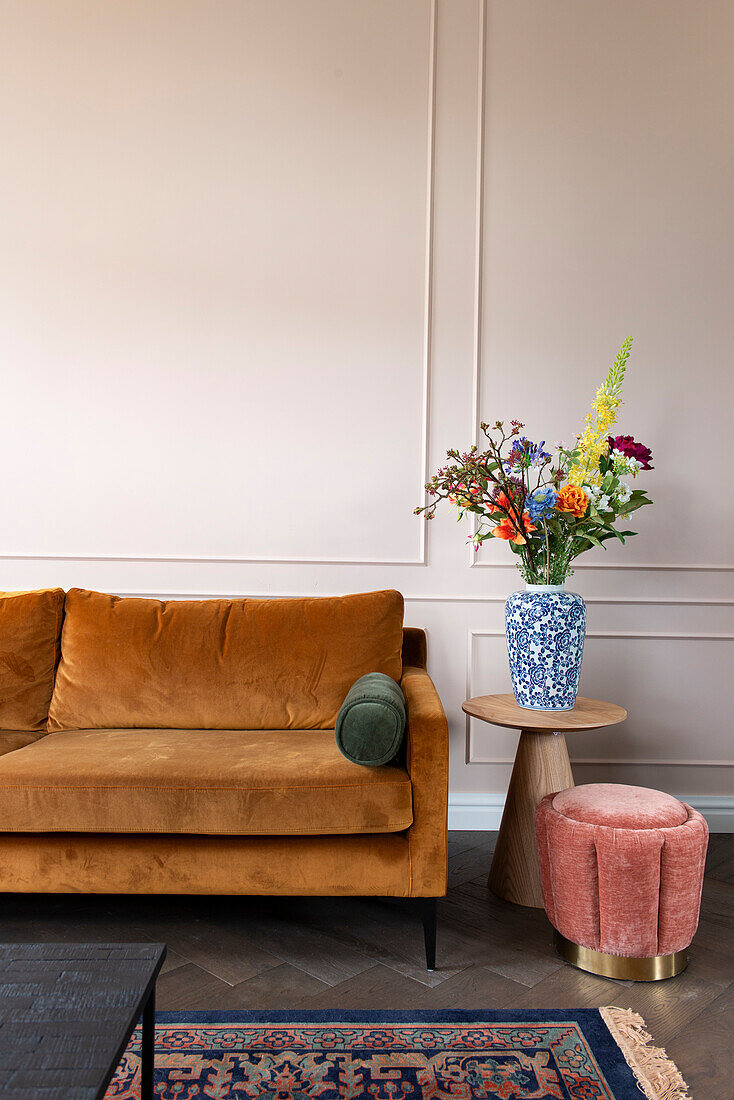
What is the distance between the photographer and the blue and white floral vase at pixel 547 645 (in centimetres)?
222

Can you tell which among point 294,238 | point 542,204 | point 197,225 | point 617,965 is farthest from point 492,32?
point 617,965

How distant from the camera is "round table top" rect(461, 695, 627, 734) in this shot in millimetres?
2117

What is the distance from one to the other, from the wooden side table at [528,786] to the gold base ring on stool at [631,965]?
0.37m

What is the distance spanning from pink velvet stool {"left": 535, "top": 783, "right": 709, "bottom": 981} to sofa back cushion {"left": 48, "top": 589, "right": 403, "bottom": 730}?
0.75 metres

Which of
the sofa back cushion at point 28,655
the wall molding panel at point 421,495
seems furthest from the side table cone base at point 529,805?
the sofa back cushion at point 28,655

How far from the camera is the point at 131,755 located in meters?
2.01

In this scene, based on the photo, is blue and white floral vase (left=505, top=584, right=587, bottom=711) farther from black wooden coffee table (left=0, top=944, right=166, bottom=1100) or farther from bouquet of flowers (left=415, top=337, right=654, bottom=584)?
black wooden coffee table (left=0, top=944, right=166, bottom=1100)

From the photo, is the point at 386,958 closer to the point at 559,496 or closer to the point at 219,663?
the point at 219,663

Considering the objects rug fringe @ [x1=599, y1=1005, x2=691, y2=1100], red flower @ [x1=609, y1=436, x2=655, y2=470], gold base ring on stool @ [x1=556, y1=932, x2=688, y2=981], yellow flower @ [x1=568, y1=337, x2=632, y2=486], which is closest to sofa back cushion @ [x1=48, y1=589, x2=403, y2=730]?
yellow flower @ [x1=568, y1=337, x2=632, y2=486]

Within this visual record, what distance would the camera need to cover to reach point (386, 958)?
1946 millimetres

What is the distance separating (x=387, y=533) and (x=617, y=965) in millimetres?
Answer: 1548

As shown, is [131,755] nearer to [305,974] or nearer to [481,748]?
[305,974]

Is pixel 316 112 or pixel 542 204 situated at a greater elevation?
pixel 316 112

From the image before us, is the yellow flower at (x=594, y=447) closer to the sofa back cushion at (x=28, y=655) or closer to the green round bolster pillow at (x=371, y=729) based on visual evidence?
the green round bolster pillow at (x=371, y=729)
